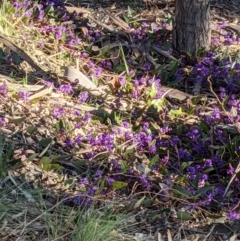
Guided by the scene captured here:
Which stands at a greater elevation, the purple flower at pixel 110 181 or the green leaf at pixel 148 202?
the purple flower at pixel 110 181

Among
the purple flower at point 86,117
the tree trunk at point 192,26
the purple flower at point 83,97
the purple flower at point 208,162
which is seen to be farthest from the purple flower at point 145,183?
the tree trunk at point 192,26

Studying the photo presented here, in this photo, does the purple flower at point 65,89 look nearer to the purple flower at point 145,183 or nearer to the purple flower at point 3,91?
the purple flower at point 3,91

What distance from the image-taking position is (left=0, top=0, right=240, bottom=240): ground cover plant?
314 centimetres

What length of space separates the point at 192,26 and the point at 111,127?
3.97 ft

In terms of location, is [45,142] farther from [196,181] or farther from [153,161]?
[196,181]

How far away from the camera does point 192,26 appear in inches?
177

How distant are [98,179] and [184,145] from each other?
657 millimetres

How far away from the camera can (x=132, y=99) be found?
4051 mm

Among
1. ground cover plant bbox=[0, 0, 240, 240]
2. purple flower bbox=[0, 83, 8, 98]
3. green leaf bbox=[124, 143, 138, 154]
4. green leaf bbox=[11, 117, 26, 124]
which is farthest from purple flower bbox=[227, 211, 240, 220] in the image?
purple flower bbox=[0, 83, 8, 98]

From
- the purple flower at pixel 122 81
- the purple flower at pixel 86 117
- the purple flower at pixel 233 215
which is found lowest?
the purple flower at pixel 233 215

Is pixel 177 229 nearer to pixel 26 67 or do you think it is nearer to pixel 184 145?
pixel 184 145

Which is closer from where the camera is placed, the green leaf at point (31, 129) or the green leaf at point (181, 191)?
the green leaf at point (181, 191)

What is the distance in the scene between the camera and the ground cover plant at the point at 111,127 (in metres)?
3.14

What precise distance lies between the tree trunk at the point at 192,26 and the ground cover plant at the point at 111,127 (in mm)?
88
